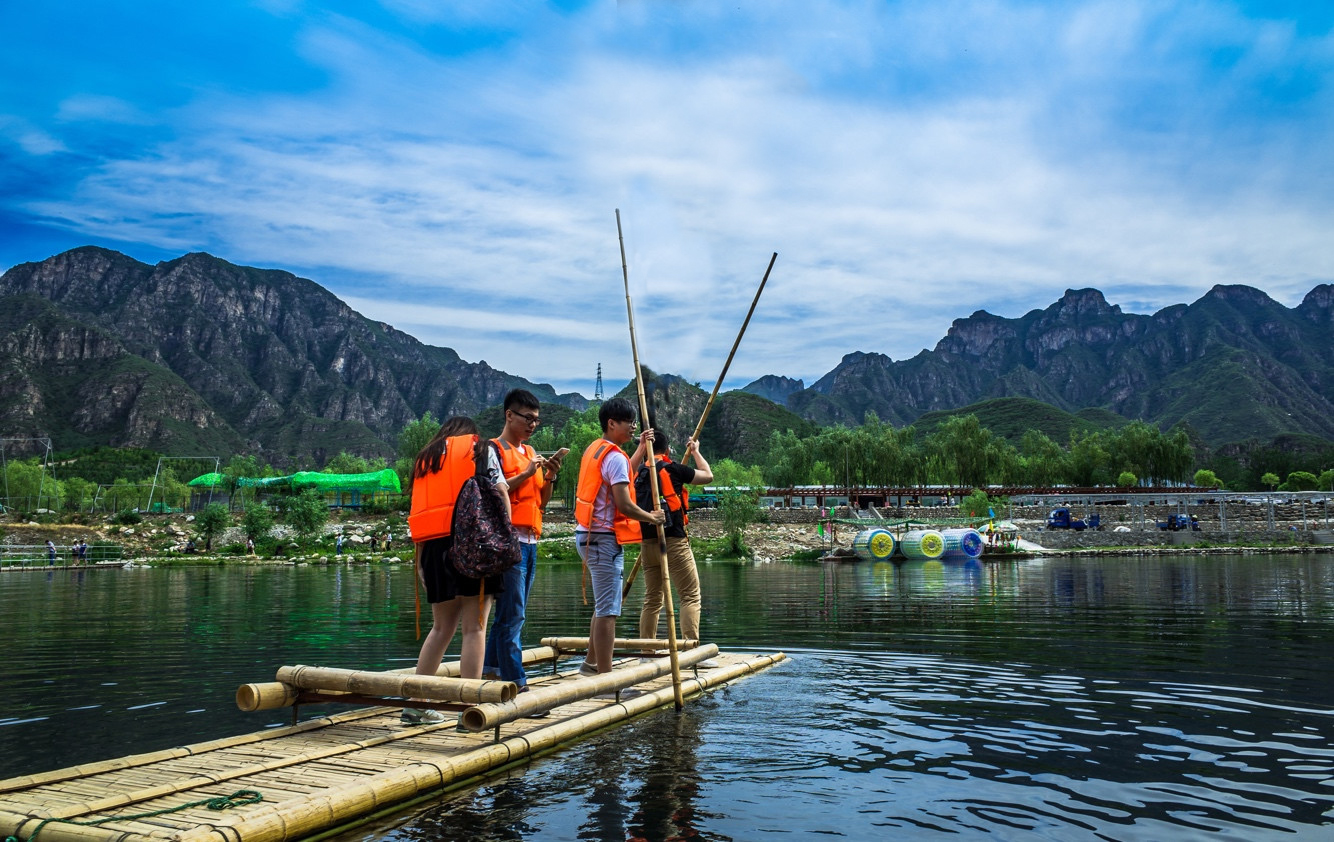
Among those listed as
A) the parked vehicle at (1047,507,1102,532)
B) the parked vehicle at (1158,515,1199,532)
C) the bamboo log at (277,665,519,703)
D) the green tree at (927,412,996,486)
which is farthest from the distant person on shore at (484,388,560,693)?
the green tree at (927,412,996,486)

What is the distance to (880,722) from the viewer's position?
7578mm

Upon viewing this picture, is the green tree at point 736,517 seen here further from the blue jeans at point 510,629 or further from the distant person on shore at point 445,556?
the distant person on shore at point 445,556

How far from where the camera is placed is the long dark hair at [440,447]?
6.75 metres

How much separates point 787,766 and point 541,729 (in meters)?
1.85

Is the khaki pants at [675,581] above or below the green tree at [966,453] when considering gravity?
below

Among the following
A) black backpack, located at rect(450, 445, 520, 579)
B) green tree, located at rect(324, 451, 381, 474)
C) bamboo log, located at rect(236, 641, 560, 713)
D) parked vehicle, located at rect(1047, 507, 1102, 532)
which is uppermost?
green tree, located at rect(324, 451, 381, 474)

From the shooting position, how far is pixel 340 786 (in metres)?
4.94

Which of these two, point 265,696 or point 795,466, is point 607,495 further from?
point 795,466

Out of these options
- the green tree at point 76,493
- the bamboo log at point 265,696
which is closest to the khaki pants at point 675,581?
the bamboo log at point 265,696

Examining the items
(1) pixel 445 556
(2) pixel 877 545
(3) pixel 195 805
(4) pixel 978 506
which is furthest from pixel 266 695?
(4) pixel 978 506

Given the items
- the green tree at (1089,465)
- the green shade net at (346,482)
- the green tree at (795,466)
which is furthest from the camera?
the green tree at (1089,465)

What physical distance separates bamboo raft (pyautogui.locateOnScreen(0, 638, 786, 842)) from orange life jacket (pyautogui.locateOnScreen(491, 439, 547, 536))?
4.63ft

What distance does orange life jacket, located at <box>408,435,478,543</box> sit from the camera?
668 cm

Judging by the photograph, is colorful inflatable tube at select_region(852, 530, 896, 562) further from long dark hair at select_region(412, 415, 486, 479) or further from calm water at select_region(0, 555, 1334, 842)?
long dark hair at select_region(412, 415, 486, 479)
